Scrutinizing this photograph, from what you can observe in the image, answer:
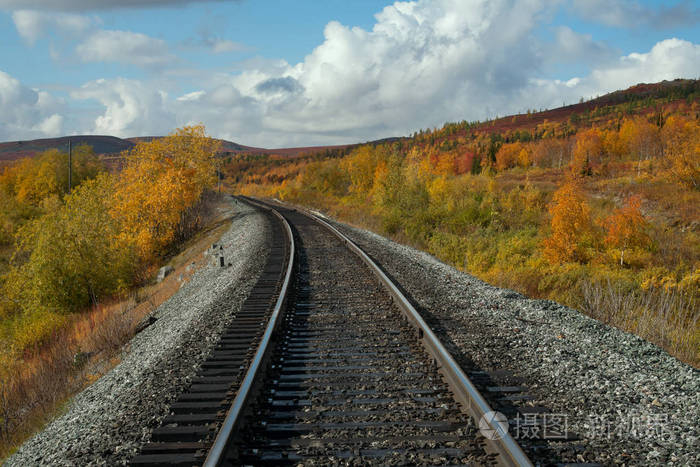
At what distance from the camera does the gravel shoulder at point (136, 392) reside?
3.75 meters

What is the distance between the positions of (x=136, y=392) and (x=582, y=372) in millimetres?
4929

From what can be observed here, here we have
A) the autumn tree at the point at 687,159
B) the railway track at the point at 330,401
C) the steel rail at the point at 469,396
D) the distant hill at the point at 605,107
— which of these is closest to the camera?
the steel rail at the point at 469,396

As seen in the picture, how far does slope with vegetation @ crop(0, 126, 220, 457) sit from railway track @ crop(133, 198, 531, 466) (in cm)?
335

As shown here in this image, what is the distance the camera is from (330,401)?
4.22 metres

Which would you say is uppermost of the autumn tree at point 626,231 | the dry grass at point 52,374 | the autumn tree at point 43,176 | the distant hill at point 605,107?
the distant hill at point 605,107

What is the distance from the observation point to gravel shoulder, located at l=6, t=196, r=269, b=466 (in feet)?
12.3

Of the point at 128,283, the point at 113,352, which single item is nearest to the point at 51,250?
the point at 128,283

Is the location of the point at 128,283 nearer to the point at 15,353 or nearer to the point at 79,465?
the point at 15,353

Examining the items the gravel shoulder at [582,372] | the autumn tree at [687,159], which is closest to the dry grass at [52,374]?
the gravel shoulder at [582,372]

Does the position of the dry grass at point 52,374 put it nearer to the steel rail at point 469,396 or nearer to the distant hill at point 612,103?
the steel rail at point 469,396

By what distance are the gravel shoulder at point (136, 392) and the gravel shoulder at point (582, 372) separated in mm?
3258

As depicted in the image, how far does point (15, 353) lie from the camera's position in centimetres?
1254

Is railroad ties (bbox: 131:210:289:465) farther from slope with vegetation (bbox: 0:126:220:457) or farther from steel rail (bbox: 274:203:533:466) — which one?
slope with vegetation (bbox: 0:126:220:457)

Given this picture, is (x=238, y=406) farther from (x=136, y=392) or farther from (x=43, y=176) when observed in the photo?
(x=43, y=176)
